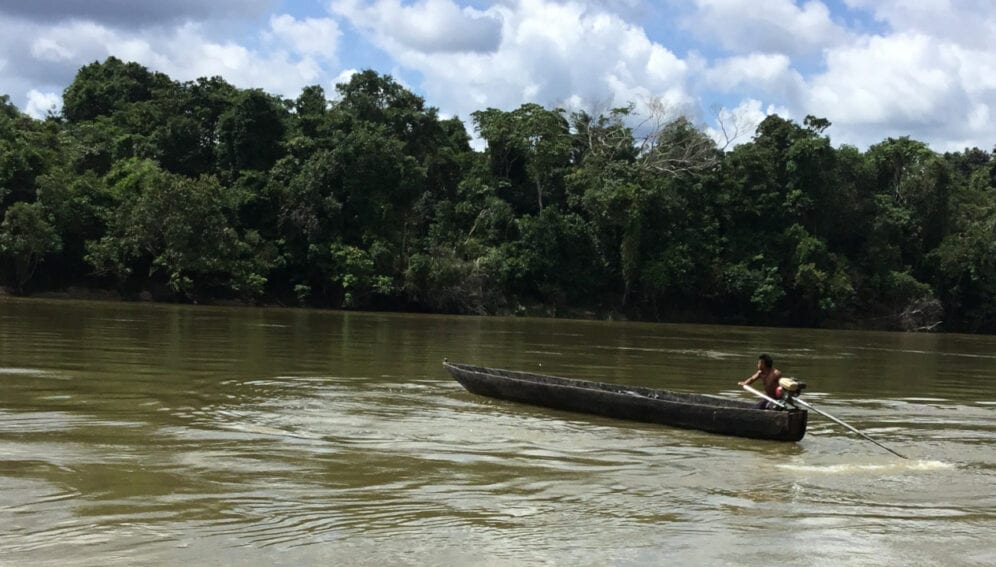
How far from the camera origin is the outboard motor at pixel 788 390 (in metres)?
9.98

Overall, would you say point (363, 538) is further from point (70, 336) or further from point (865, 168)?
point (865, 168)

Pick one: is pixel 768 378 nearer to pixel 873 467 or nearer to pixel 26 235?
pixel 873 467

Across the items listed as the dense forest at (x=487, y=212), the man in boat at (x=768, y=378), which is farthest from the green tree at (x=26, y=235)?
the man in boat at (x=768, y=378)

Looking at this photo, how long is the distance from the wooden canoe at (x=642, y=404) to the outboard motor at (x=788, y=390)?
268mm

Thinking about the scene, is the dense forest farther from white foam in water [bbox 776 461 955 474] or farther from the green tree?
white foam in water [bbox 776 461 955 474]

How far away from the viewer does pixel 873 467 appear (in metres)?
9.02

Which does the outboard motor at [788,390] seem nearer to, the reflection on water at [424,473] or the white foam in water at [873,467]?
the reflection on water at [424,473]

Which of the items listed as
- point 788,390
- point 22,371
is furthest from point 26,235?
point 788,390

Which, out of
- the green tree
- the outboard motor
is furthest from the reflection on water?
the green tree

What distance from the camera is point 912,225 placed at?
44.4 metres

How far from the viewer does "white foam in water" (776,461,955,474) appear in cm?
880

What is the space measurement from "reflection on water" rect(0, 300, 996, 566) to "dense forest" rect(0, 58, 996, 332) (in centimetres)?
2235

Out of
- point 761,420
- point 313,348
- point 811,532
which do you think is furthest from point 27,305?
point 811,532

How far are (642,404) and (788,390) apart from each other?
1.78 meters
